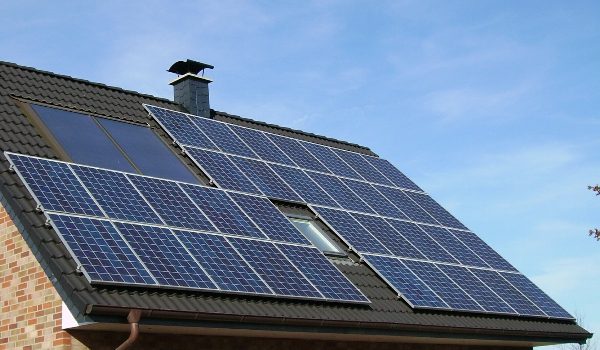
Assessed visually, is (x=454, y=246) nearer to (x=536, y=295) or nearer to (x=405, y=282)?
(x=536, y=295)

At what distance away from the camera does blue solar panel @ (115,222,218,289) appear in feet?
40.1

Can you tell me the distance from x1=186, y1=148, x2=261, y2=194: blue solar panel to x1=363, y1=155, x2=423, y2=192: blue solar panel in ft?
19.7

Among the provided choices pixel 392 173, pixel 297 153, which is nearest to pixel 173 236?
pixel 297 153

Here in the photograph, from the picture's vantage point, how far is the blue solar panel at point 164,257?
12.2 meters

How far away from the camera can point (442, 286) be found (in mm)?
17094

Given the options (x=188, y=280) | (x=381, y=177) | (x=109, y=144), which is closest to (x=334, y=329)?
(x=188, y=280)

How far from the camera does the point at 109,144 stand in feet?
52.5

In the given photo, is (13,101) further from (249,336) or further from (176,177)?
(249,336)

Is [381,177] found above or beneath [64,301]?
above

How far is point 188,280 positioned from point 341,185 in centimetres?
819

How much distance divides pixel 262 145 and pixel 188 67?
3.04 metres

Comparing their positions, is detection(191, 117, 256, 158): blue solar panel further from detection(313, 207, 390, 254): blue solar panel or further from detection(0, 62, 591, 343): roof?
detection(313, 207, 390, 254): blue solar panel

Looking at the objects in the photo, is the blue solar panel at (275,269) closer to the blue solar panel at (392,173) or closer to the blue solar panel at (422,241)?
the blue solar panel at (422,241)

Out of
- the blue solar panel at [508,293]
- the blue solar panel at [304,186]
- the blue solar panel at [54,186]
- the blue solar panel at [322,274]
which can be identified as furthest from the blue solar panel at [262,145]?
the blue solar panel at [54,186]
